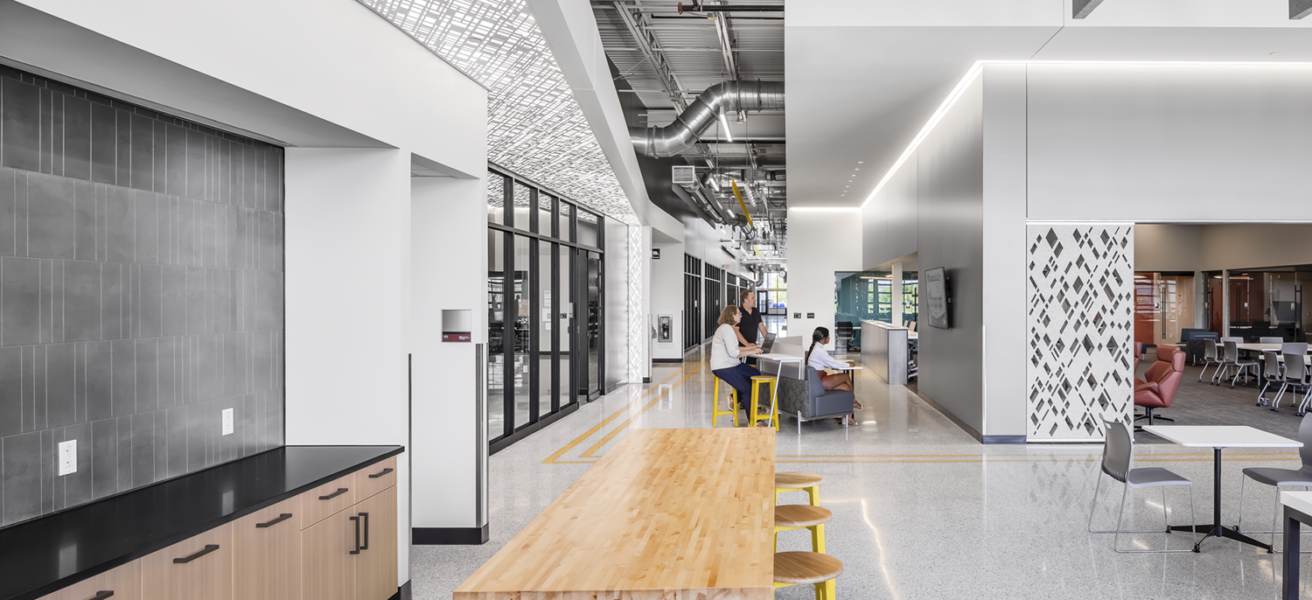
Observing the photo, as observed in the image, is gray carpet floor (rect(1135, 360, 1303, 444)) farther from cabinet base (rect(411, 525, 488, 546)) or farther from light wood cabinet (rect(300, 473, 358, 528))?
light wood cabinet (rect(300, 473, 358, 528))

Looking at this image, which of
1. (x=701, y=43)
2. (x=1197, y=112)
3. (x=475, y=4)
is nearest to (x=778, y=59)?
(x=701, y=43)

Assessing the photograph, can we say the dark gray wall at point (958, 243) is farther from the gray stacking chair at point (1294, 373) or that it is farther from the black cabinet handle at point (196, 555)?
the black cabinet handle at point (196, 555)

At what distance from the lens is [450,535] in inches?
174

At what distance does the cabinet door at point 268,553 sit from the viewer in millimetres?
2498

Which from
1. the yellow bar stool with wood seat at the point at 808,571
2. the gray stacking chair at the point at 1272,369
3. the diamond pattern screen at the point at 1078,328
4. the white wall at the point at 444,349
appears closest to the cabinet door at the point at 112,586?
the yellow bar stool with wood seat at the point at 808,571

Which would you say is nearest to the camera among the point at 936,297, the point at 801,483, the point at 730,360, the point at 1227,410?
the point at 801,483

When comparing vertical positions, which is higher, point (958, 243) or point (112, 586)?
point (958, 243)

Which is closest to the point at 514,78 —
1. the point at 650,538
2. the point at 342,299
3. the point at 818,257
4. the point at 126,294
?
the point at 342,299

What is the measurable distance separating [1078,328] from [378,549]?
22.3ft

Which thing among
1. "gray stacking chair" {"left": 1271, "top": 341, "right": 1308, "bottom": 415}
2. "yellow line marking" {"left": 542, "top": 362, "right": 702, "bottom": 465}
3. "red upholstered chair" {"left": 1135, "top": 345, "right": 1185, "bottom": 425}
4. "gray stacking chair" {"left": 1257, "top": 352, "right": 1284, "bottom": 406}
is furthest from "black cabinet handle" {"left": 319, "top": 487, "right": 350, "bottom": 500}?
"gray stacking chair" {"left": 1257, "top": 352, "right": 1284, "bottom": 406}

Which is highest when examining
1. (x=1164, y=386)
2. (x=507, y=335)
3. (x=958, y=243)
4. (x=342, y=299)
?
(x=958, y=243)

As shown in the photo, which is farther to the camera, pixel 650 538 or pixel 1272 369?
pixel 1272 369

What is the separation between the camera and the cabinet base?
14.4 feet

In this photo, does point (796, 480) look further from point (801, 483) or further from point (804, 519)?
point (804, 519)
